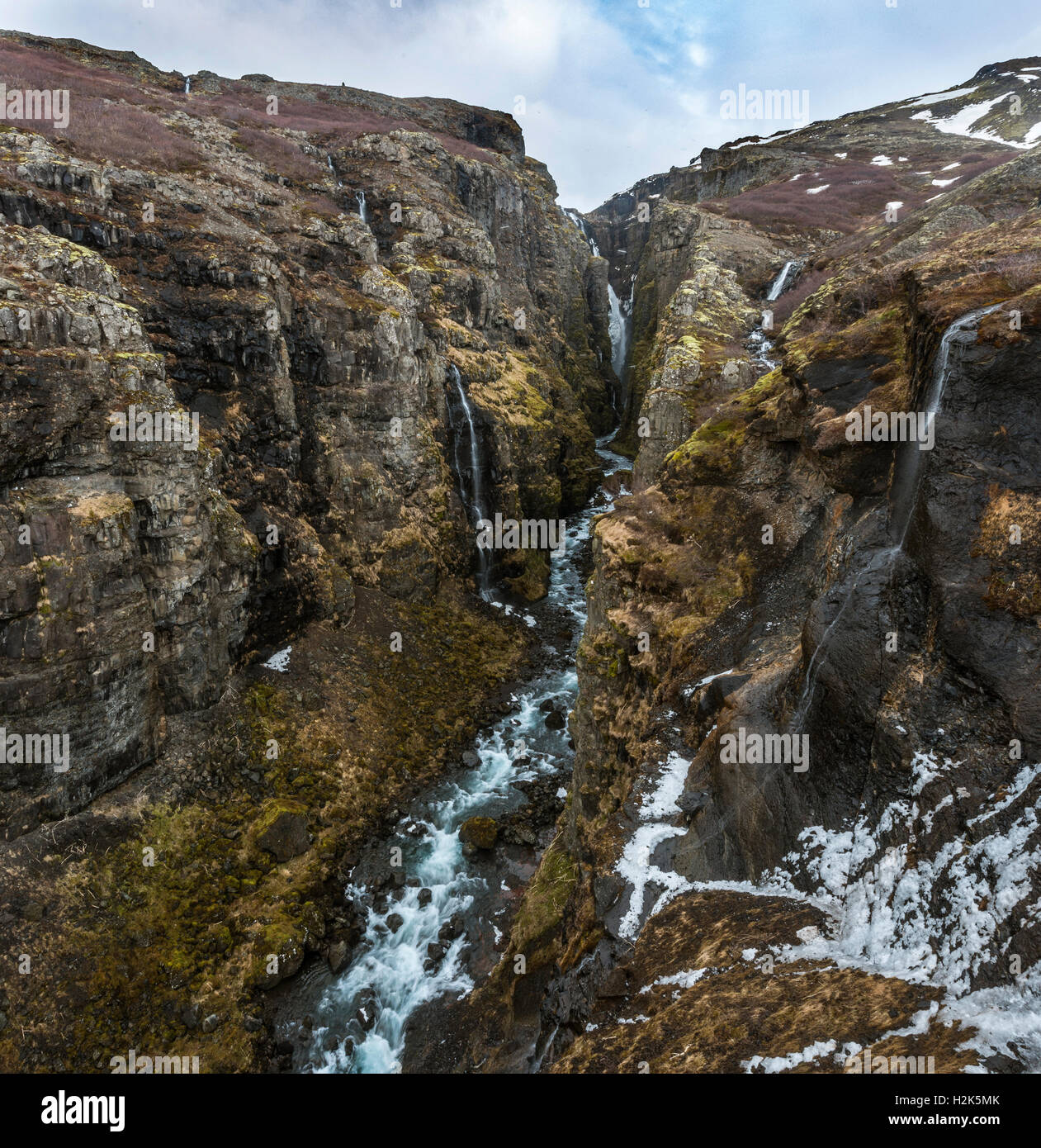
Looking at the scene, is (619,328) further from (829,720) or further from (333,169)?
(829,720)

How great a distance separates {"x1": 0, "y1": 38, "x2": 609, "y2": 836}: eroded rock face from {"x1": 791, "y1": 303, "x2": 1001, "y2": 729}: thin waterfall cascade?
22925 mm

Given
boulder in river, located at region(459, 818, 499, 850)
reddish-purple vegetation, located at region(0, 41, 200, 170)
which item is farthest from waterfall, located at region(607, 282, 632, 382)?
boulder in river, located at region(459, 818, 499, 850)

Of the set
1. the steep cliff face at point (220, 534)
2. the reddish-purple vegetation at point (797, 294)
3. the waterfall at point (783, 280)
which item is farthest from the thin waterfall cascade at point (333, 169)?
the reddish-purple vegetation at point (797, 294)

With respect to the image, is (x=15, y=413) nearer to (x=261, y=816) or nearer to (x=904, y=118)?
(x=261, y=816)

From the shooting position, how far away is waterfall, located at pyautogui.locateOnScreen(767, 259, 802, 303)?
41.4 metres

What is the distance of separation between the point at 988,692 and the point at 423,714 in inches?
1034

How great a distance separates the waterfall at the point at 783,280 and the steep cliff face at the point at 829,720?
25.5 meters

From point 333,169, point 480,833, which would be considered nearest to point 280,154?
point 333,169

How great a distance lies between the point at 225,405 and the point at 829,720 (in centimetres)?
3042

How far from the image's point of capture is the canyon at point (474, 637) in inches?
324

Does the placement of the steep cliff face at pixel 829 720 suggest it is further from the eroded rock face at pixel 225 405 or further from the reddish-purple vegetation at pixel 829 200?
the reddish-purple vegetation at pixel 829 200

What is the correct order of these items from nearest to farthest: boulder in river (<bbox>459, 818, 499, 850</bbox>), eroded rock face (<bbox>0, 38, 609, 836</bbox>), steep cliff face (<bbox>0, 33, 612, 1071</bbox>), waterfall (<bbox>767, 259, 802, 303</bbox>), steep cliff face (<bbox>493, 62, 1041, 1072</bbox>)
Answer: steep cliff face (<bbox>493, 62, 1041, 1072</bbox>) < steep cliff face (<bbox>0, 33, 612, 1071</bbox>) < eroded rock face (<bbox>0, 38, 609, 836</bbox>) < boulder in river (<bbox>459, 818, 499, 850</bbox>) < waterfall (<bbox>767, 259, 802, 303</bbox>)

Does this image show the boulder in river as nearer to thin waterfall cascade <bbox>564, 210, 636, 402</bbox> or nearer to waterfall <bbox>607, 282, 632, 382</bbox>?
thin waterfall cascade <bbox>564, 210, 636, 402</bbox>

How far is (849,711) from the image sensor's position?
375 inches
